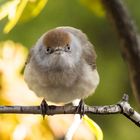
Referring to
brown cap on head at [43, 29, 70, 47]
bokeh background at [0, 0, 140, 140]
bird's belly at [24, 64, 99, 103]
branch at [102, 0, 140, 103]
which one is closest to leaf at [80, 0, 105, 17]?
bokeh background at [0, 0, 140, 140]

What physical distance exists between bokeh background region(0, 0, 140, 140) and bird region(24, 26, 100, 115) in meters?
0.05

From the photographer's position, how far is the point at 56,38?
1.54 metres

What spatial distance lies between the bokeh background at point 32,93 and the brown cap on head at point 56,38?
8cm

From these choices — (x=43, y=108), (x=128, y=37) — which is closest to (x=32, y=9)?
(x=128, y=37)

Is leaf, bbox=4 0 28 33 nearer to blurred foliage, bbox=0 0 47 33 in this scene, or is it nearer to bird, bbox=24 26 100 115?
blurred foliage, bbox=0 0 47 33

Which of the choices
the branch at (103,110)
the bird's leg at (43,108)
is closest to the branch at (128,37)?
the branch at (103,110)

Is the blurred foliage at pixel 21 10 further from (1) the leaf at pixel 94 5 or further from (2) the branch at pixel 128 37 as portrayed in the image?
(2) the branch at pixel 128 37

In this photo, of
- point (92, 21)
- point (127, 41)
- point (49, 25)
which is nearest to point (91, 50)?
point (127, 41)

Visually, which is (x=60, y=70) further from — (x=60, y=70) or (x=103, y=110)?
(x=103, y=110)

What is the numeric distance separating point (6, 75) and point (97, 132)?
1.21 ft

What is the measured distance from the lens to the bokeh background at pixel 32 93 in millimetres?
1301

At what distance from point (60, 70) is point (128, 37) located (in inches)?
36.3

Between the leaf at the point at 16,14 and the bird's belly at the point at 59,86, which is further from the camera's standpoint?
the bird's belly at the point at 59,86

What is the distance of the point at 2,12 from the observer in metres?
1.04
